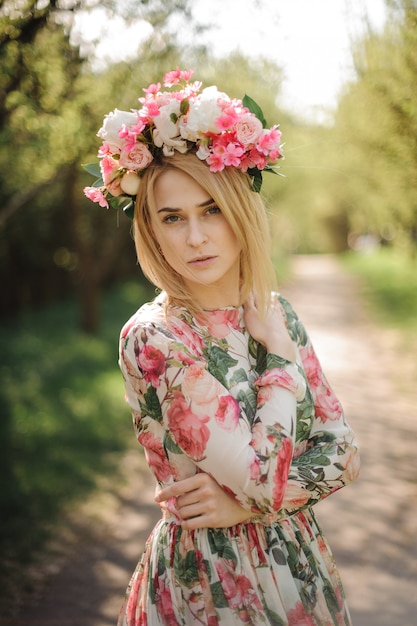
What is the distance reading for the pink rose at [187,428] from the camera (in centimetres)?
175

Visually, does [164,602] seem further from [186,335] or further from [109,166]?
[109,166]

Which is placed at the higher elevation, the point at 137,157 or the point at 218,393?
the point at 137,157

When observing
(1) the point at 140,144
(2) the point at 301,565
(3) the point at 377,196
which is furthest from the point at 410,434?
(3) the point at 377,196

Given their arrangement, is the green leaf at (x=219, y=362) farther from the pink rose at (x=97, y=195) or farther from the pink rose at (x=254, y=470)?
the pink rose at (x=97, y=195)

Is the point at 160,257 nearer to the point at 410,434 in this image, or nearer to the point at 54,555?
the point at 54,555

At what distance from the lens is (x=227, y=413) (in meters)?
1.78

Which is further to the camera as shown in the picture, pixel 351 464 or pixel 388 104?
pixel 388 104

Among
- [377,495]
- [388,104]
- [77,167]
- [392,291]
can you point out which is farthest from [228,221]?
[392,291]

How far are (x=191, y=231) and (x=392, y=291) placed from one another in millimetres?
17562

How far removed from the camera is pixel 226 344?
80.0 inches

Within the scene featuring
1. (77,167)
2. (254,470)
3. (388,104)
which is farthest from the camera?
(77,167)

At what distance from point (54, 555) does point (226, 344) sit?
2.93 meters

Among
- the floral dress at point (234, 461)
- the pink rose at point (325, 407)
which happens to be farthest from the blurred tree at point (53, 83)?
the pink rose at point (325, 407)

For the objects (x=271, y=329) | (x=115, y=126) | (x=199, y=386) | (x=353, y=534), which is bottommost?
(x=353, y=534)
